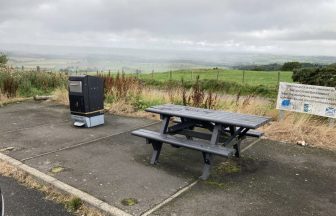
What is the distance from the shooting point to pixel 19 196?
386cm

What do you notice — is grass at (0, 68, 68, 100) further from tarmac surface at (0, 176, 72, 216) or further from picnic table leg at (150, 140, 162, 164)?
picnic table leg at (150, 140, 162, 164)

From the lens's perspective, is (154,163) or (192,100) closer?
(154,163)

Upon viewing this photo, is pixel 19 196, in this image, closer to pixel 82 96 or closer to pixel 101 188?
pixel 101 188

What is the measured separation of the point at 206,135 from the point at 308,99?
2648 mm

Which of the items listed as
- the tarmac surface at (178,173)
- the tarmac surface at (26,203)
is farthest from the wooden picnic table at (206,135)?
the tarmac surface at (26,203)

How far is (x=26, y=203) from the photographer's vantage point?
3.70 m

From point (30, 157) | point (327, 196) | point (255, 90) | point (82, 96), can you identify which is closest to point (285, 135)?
point (327, 196)

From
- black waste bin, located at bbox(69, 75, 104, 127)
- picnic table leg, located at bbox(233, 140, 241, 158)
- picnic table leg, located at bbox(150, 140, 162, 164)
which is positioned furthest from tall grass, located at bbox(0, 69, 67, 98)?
picnic table leg, located at bbox(233, 140, 241, 158)

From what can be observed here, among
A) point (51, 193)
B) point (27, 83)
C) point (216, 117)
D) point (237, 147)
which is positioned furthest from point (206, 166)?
point (27, 83)

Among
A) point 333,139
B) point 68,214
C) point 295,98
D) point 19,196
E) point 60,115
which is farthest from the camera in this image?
point 60,115

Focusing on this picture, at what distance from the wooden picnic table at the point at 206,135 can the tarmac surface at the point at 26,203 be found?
1.58m

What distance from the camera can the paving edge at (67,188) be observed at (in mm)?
3428

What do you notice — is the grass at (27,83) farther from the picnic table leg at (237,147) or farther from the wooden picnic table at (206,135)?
the picnic table leg at (237,147)

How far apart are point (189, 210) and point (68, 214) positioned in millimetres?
1225
